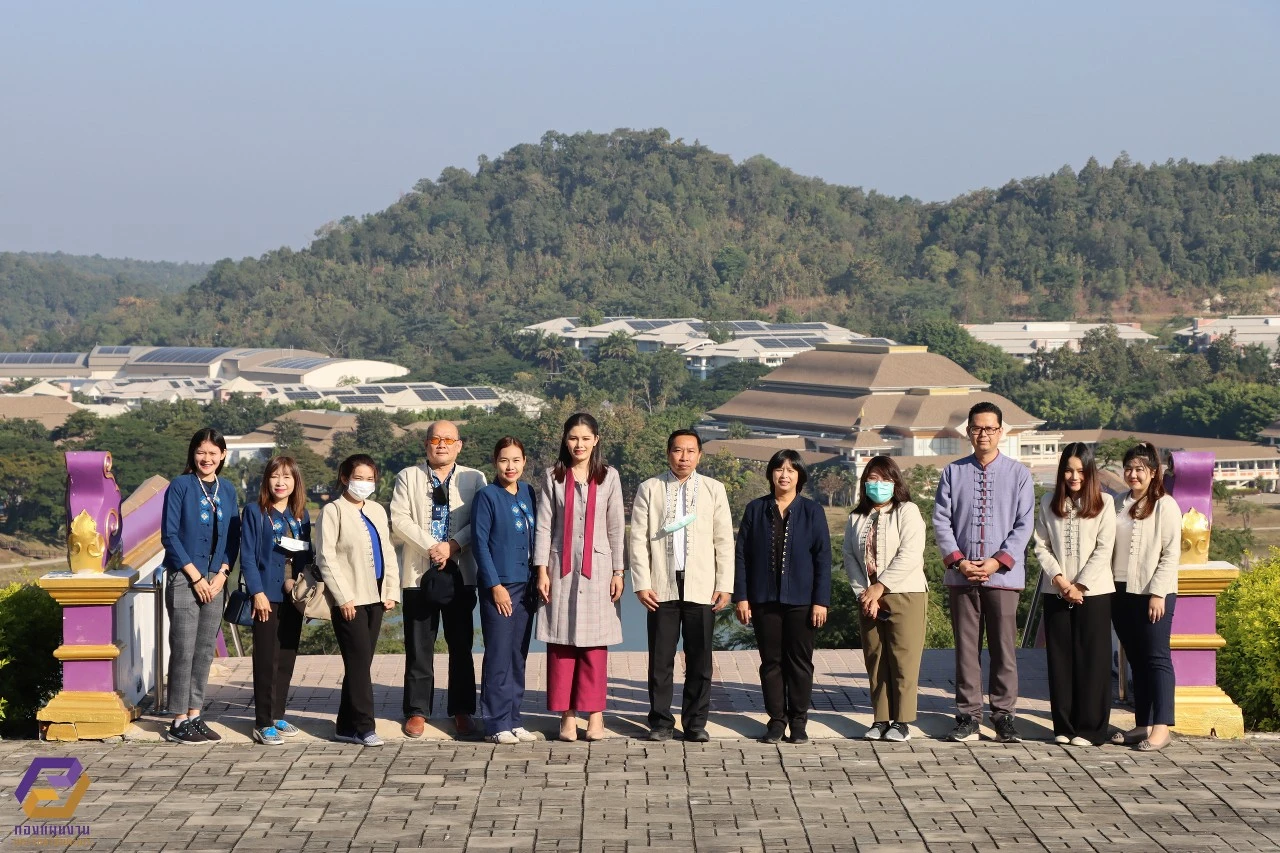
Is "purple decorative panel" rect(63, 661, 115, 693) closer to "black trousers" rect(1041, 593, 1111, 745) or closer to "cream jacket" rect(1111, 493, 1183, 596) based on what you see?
"black trousers" rect(1041, 593, 1111, 745)

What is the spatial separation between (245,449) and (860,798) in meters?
51.0

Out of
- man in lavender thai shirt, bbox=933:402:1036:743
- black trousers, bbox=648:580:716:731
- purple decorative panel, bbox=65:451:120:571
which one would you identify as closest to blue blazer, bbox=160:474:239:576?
purple decorative panel, bbox=65:451:120:571

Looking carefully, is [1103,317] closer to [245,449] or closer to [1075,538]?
[245,449]

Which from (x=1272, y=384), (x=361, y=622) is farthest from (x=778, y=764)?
(x=1272, y=384)

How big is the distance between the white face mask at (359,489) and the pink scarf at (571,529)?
673mm

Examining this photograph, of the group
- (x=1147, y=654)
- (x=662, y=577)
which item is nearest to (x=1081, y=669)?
(x=1147, y=654)

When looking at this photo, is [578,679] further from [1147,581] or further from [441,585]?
[1147,581]

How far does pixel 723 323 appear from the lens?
82.6 m

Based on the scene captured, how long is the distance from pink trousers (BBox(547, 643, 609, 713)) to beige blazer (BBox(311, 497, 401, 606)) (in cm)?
62

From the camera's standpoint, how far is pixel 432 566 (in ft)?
20.8

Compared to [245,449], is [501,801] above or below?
above

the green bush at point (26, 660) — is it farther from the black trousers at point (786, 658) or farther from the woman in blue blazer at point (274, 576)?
the black trousers at point (786, 658)

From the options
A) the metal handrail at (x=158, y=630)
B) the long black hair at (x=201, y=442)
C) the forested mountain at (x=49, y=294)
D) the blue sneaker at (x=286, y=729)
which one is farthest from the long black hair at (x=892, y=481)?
the forested mountain at (x=49, y=294)

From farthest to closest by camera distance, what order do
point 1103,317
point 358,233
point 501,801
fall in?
1. point 358,233
2. point 1103,317
3. point 501,801
